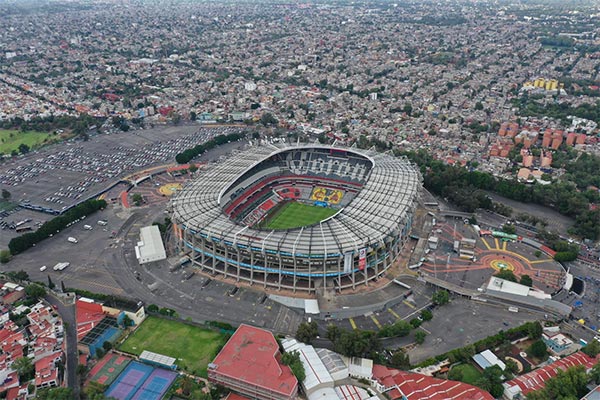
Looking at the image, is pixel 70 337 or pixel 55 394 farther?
pixel 70 337

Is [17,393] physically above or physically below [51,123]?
below

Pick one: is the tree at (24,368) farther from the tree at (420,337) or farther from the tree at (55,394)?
the tree at (420,337)

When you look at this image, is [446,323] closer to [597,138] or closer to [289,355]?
[289,355]

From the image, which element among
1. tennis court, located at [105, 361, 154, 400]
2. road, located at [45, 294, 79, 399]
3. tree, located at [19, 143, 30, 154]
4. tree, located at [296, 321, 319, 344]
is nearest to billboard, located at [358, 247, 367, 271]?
tree, located at [296, 321, 319, 344]

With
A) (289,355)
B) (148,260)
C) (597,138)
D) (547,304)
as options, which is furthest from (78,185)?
(597,138)

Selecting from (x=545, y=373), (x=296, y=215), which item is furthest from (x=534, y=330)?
(x=296, y=215)

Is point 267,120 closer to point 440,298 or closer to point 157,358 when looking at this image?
point 440,298
